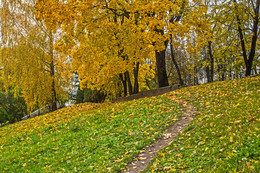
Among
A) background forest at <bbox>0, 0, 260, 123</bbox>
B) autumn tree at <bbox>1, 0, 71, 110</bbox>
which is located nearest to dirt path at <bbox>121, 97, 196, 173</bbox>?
background forest at <bbox>0, 0, 260, 123</bbox>

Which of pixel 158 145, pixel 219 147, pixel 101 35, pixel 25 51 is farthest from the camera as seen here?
pixel 25 51

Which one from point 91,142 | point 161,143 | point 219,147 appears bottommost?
point 91,142

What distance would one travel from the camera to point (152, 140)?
7000mm

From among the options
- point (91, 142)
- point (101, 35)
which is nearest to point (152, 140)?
point (91, 142)

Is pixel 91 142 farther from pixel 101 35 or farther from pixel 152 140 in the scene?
pixel 101 35

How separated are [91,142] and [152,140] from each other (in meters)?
2.31

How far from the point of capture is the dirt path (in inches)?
217

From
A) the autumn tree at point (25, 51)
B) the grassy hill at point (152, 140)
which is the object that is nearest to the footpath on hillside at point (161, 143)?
the grassy hill at point (152, 140)

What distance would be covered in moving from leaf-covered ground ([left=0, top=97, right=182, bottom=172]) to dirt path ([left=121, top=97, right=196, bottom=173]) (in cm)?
22

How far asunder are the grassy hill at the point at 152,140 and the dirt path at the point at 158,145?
21cm

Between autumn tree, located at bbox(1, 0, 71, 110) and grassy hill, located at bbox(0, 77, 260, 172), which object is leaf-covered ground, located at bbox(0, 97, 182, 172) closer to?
grassy hill, located at bbox(0, 77, 260, 172)

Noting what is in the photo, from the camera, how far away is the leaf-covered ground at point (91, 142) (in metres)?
6.36

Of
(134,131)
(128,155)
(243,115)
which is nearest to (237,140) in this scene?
(243,115)

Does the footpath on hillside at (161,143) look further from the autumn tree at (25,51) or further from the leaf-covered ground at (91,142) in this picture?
the autumn tree at (25,51)
